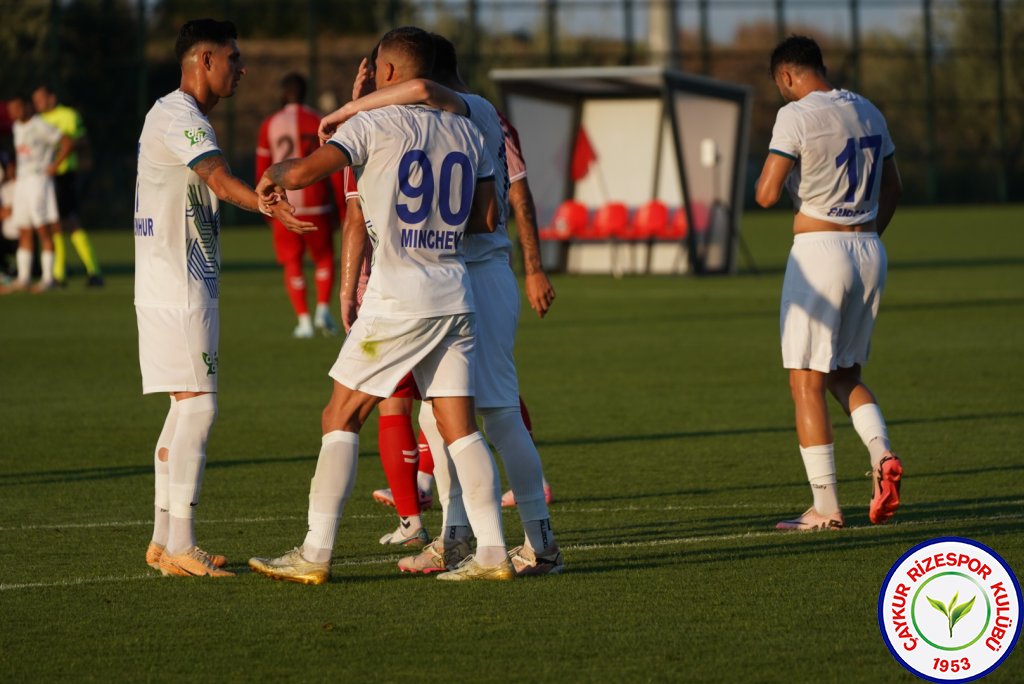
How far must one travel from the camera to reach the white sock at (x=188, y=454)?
21.7ft

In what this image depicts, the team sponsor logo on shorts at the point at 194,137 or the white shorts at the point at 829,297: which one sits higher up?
the team sponsor logo on shorts at the point at 194,137

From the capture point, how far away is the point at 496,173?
6320 millimetres

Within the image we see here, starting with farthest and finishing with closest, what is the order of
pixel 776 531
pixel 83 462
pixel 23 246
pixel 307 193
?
pixel 23 246, pixel 307 193, pixel 83 462, pixel 776 531

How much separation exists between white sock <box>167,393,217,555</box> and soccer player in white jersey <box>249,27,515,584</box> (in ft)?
1.52

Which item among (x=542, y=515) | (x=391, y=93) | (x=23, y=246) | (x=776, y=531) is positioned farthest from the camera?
(x=23, y=246)

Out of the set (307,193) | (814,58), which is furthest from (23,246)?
(814,58)

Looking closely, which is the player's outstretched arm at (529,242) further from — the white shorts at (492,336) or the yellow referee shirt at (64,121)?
the yellow referee shirt at (64,121)

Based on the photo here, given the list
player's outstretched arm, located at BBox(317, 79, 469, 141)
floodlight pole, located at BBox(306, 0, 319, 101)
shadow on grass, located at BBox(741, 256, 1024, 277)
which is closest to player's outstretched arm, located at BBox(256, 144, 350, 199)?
player's outstretched arm, located at BBox(317, 79, 469, 141)

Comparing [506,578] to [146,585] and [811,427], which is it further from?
[811,427]

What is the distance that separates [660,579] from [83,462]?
4.42 metres

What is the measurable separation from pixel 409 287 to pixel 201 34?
136 cm

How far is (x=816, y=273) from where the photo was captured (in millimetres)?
7605

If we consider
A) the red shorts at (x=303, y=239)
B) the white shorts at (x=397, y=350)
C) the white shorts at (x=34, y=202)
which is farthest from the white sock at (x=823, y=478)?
the white shorts at (x=34, y=202)

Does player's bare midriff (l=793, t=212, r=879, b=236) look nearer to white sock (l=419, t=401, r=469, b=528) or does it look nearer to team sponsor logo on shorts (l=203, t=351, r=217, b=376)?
white sock (l=419, t=401, r=469, b=528)
